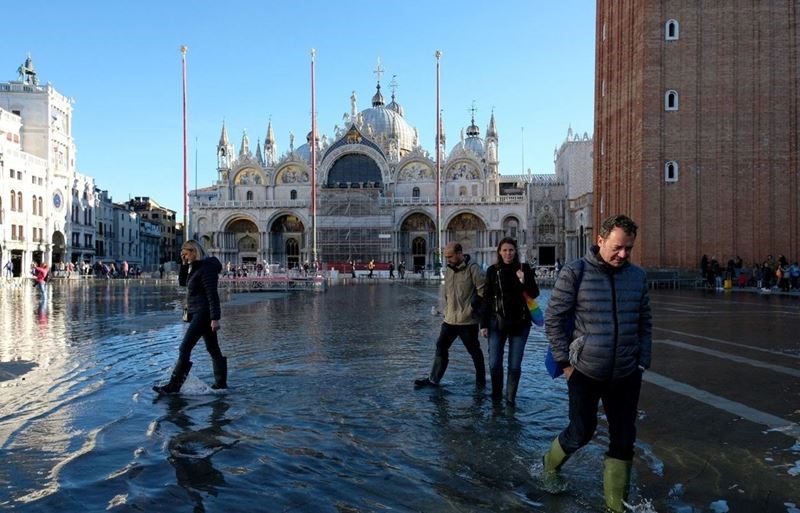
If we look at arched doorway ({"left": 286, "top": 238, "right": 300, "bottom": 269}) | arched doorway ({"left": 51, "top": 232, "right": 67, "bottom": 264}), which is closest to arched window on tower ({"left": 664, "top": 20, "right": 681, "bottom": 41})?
arched doorway ({"left": 286, "top": 238, "right": 300, "bottom": 269})

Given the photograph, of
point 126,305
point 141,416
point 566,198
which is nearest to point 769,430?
point 141,416

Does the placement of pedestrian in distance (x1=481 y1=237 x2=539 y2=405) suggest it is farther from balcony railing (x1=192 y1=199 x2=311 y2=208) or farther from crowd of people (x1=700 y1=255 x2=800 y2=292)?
balcony railing (x1=192 y1=199 x2=311 y2=208)

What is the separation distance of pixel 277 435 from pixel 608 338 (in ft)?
9.19

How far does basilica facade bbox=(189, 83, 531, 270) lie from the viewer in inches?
2623

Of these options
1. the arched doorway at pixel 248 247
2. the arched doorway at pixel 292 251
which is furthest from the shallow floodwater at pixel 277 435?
the arched doorway at pixel 248 247

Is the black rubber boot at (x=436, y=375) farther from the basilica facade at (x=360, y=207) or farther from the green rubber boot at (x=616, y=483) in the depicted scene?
the basilica facade at (x=360, y=207)

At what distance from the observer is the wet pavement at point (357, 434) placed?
401 centimetres

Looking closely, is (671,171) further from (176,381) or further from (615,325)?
(615,325)

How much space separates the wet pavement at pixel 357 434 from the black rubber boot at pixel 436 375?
0.11 metres

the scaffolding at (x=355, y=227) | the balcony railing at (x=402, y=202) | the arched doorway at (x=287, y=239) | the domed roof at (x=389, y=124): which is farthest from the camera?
the domed roof at (x=389, y=124)

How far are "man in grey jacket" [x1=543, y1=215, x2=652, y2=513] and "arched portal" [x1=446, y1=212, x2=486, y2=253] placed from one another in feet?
209

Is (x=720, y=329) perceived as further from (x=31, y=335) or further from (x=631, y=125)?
(x=631, y=125)

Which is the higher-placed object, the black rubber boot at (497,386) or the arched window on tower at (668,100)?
the arched window on tower at (668,100)

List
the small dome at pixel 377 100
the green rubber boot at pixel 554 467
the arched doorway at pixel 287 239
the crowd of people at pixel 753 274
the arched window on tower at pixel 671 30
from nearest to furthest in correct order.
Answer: the green rubber boot at pixel 554 467
the crowd of people at pixel 753 274
the arched window on tower at pixel 671 30
the arched doorway at pixel 287 239
the small dome at pixel 377 100
